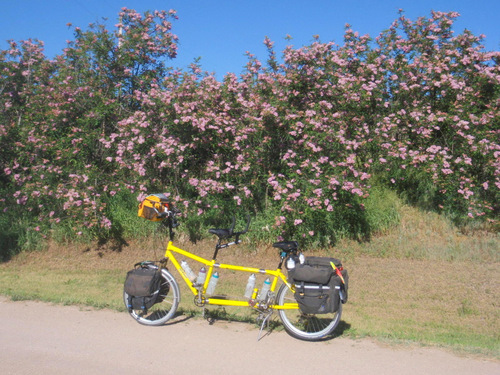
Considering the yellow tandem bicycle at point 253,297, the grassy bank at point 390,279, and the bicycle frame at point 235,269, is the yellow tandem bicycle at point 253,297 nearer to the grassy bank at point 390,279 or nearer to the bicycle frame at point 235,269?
the bicycle frame at point 235,269

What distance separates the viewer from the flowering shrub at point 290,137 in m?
8.73

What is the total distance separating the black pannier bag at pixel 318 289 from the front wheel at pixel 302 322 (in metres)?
0.16

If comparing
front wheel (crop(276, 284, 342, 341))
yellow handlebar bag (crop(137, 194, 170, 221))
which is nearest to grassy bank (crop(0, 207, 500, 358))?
front wheel (crop(276, 284, 342, 341))

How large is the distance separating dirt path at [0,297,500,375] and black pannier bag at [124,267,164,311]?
25cm

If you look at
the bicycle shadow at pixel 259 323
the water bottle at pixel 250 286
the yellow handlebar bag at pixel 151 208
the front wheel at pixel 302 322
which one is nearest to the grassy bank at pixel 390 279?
the bicycle shadow at pixel 259 323

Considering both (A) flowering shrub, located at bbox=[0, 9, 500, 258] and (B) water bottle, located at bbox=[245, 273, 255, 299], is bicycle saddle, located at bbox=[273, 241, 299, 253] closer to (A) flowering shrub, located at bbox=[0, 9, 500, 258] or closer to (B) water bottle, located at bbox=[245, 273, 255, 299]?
(B) water bottle, located at bbox=[245, 273, 255, 299]

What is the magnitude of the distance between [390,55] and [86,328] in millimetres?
7944

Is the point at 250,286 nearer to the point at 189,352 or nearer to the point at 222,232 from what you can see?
the point at 222,232

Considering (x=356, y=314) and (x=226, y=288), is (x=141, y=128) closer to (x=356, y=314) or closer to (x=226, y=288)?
(x=226, y=288)

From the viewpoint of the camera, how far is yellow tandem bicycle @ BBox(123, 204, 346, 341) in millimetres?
4973

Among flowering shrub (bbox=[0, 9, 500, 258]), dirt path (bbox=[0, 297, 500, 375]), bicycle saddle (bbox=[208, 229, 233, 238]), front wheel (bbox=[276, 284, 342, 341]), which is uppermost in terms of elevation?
flowering shrub (bbox=[0, 9, 500, 258])

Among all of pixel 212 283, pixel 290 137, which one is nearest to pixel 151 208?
pixel 212 283

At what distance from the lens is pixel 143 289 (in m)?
5.19

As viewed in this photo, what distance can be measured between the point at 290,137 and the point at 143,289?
186 inches
